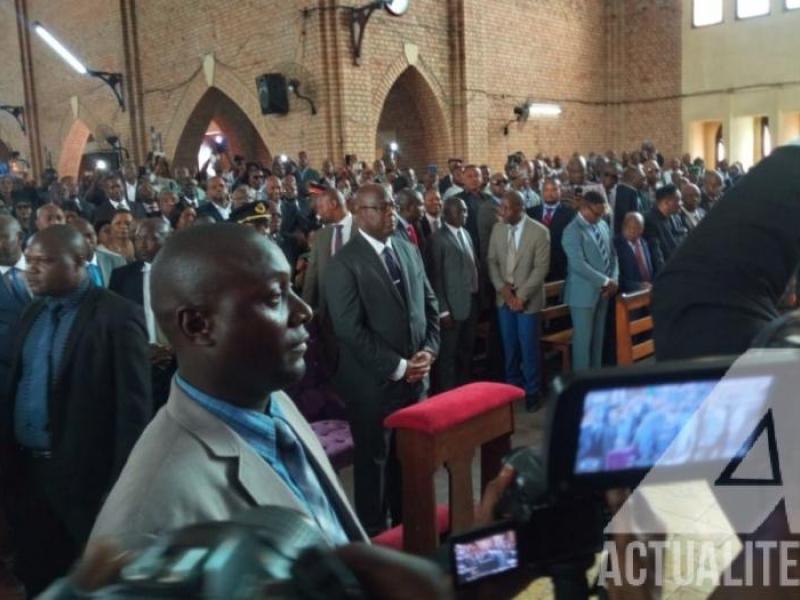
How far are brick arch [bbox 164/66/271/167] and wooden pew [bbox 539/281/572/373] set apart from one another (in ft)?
24.9

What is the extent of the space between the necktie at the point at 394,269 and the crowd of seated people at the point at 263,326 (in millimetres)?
18

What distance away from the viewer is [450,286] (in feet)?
18.8

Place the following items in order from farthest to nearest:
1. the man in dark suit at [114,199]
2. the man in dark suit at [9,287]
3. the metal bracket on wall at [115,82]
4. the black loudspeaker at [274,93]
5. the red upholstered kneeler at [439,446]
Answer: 1. the metal bracket on wall at [115,82]
2. the black loudspeaker at [274,93]
3. the man in dark suit at [114,199]
4. the man in dark suit at [9,287]
5. the red upholstered kneeler at [439,446]

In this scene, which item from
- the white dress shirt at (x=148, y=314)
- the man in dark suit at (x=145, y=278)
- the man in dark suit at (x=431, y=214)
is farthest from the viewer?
the man in dark suit at (x=431, y=214)

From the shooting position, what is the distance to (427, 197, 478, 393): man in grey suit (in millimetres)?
5699

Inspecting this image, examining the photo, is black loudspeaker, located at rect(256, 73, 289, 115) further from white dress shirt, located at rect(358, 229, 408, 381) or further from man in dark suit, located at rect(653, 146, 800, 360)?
man in dark suit, located at rect(653, 146, 800, 360)

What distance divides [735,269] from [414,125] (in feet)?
41.5

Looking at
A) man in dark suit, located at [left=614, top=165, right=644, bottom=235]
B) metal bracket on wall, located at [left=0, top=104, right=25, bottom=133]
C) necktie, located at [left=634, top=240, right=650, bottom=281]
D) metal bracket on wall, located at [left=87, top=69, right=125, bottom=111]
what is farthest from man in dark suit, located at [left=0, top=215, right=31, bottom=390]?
metal bracket on wall, located at [left=0, top=104, right=25, bottom=133]

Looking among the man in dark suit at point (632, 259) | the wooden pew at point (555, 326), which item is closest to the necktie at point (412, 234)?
the wooden pew at point (555, 326)

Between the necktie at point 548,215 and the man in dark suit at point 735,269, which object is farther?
the necktie at point 548,215

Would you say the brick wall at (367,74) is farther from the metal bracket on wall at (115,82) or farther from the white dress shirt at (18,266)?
the white dress shirt at (18,266)

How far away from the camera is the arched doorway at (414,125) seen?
13008mm

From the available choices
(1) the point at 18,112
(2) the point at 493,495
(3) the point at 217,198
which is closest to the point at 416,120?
(3) the point at 217,198

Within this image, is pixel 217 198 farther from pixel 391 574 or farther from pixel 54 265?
pixel 391 574
